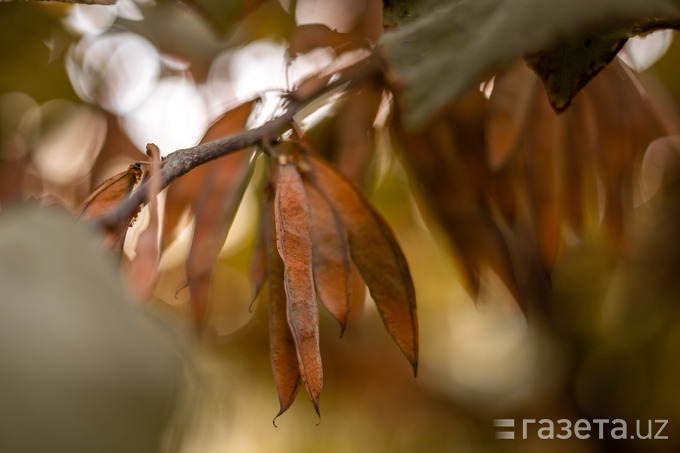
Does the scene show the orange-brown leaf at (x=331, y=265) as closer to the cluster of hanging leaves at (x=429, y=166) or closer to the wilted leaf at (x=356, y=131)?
the cluster of hanging leaves at (x=429, y=166)

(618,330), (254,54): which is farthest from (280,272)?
(618,330)

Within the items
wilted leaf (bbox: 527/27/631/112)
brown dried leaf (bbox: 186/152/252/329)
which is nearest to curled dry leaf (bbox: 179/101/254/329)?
brown dried leaf (bbox: 186/152/252/329)

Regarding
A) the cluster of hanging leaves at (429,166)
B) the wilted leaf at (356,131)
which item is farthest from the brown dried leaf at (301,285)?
the wilted leaf at (356,131)

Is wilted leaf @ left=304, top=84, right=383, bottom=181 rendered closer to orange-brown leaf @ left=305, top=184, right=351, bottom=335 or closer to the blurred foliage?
the blurred foliage

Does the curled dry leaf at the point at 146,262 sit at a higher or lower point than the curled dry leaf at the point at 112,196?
lower

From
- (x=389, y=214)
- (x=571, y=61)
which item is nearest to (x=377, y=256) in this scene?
(x=571, y=61)

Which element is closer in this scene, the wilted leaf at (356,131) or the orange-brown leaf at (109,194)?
the orange-brown leaf at (109,194)
